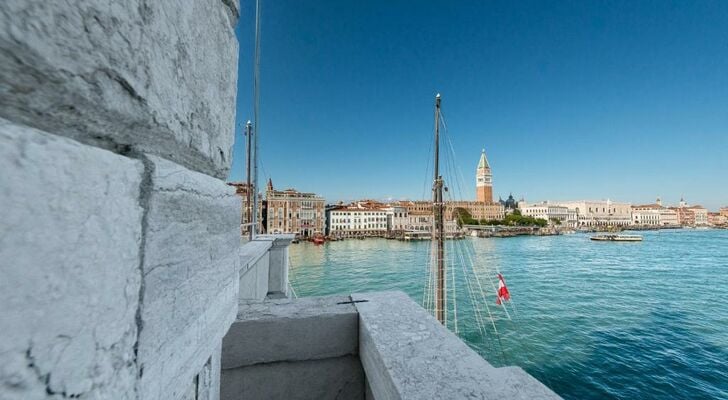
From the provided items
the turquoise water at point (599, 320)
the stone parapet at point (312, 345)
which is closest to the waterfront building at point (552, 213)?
the turquoise water at point (599, 320)

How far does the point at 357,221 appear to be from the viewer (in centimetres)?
5441

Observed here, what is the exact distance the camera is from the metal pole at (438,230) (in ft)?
34.6

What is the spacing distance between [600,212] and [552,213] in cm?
1704

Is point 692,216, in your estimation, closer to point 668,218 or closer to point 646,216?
point 668,218

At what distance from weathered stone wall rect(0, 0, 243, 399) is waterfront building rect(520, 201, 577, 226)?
90704 mm

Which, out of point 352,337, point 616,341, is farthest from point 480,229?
point 352,337

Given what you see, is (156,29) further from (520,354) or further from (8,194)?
(520,354)

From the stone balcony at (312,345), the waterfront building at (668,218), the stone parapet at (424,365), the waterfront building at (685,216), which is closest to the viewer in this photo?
the stone parapet at (424,365)

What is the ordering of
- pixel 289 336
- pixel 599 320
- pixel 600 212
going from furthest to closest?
1. pixel 600 212
2. pixel 599 320
3. pixel 289 336

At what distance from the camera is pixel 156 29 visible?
0.51 meters

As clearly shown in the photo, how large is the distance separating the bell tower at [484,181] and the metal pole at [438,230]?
2767 inches

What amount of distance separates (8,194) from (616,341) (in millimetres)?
17150

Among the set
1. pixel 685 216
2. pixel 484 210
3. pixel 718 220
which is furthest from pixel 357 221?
pixel 718 220

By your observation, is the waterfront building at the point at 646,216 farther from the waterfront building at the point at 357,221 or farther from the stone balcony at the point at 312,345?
the stone balcony at the point at 312,345
